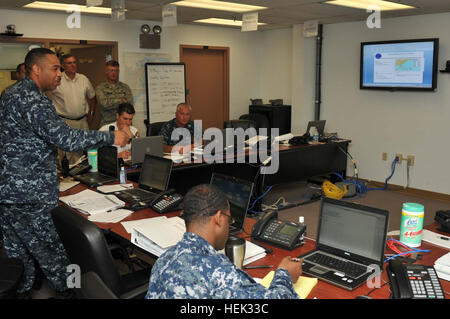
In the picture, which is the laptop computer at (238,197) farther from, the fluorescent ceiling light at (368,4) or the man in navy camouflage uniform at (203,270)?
the fluorescent ceiling light at (368,4)

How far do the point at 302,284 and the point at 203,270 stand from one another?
60 cm

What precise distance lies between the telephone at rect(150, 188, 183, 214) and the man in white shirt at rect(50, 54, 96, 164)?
9.43ft

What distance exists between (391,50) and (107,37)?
13.2ft

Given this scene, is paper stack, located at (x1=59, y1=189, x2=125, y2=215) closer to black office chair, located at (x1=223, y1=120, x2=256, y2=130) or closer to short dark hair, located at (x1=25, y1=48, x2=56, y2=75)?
short dark hair, located at (x1=25, y1=48, x2=56, y2=75)

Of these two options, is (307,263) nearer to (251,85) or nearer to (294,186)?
(294,186)

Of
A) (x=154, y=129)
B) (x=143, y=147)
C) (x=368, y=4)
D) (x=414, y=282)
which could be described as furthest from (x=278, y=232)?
(x=368, y=4)

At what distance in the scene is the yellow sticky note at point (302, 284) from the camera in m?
1.79

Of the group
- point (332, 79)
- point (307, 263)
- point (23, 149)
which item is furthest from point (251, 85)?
point (307, 263)

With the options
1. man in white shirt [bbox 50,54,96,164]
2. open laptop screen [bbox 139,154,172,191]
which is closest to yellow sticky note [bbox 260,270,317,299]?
open laptop screen [bbox 139,154,172,191]

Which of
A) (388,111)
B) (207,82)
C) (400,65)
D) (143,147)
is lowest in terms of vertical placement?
(143,147)

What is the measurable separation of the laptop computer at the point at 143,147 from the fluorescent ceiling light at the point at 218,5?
1855 millimetres

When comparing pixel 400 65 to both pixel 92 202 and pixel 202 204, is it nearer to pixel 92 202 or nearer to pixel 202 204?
pixel 92 202

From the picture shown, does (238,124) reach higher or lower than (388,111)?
lower

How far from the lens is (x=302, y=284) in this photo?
1.84 m
